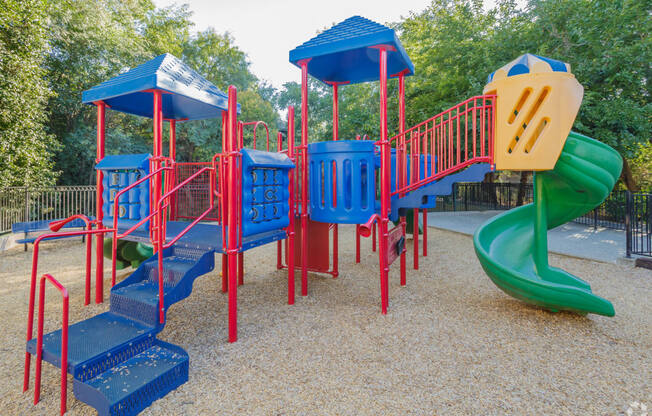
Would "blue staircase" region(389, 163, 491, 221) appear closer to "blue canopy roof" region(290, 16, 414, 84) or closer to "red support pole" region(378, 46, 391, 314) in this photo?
"red support pole" region(378, 46, 391, 314)

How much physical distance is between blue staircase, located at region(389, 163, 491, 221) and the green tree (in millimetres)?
12477

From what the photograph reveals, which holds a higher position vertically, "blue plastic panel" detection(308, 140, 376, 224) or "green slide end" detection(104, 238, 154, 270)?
"blue plastic panel" detection(308, 140, 376, 224)

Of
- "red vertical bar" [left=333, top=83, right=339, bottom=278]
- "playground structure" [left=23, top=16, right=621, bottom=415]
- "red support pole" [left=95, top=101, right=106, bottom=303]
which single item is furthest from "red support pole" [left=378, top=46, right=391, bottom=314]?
"red support pole" [left=95, top=101, right=106, bottom=303]

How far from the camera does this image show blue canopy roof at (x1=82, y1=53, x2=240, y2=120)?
4320mm

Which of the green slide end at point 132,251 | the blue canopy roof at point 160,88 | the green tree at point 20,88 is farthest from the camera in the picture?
the green tree at point 20,88

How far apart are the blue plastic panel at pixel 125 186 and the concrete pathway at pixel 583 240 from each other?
871 centimetres

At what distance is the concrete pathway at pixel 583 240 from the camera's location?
24.7ft

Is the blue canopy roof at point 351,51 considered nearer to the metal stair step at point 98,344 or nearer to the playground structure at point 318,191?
the playground structure at point 318,191

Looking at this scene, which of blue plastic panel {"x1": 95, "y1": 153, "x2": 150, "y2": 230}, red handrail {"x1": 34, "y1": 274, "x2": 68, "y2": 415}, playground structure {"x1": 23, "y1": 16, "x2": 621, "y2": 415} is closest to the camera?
red handrail {"x1": 34, "y1": 274, "x2": 68, "y2": 415}

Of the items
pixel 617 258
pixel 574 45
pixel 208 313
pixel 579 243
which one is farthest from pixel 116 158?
pixel 574 45

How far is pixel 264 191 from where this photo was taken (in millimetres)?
4230

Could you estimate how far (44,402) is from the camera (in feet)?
8.65

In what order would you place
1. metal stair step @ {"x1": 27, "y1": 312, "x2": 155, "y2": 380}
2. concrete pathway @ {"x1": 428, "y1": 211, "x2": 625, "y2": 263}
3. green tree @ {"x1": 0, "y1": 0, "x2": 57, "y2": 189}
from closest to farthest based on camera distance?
metal stair step @ {"x1": 27, "y1": 312, "x2": 155, "y2": 380}, concrete pathway @ {"x1": 428, "y1": 211, "x2": 625, "y2": 263}, green tree @ {"x1": 0, "y1": 0, "x2": 57, "y2": 189}

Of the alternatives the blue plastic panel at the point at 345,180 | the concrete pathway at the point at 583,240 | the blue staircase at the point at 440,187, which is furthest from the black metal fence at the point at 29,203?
the concrete pathway at the point at 583,240
